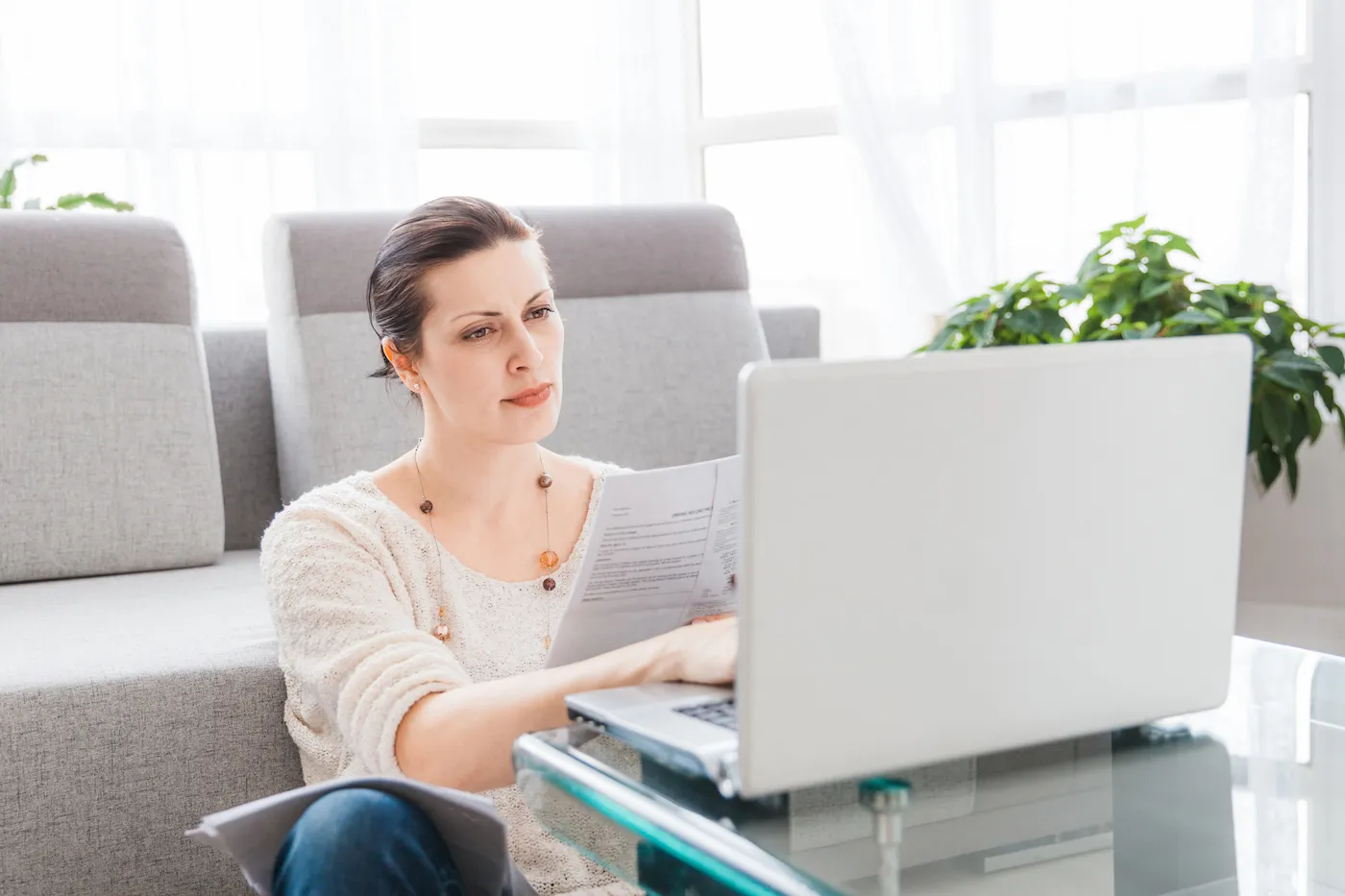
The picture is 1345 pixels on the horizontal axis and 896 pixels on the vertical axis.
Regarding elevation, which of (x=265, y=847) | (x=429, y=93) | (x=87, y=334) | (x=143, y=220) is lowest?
(x=265, y=847)

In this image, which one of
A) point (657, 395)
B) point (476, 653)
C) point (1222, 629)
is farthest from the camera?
point (657, 395)

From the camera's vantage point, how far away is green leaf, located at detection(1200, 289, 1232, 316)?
230 cm

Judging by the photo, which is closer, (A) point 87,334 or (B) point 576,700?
(B) point 576,700

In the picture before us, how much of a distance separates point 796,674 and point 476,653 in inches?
25.7

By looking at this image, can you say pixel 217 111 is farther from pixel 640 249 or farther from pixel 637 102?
pixel 640 249

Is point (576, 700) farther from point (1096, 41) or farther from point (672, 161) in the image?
point (672, 161)

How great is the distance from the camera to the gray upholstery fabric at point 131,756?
1.42 m

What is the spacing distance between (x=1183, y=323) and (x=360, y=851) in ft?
5.55

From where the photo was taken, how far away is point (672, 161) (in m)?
3.71

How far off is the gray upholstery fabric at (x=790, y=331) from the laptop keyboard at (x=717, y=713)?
1.79 m

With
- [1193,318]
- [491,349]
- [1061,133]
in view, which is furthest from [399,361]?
[1061,133]

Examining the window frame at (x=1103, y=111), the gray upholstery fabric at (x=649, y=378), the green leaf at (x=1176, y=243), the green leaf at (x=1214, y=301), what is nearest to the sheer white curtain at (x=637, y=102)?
the window frame at (x=1103, y=111)

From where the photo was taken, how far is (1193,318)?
219cm

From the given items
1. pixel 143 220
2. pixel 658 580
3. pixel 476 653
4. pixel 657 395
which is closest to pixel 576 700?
pixel 658 580
